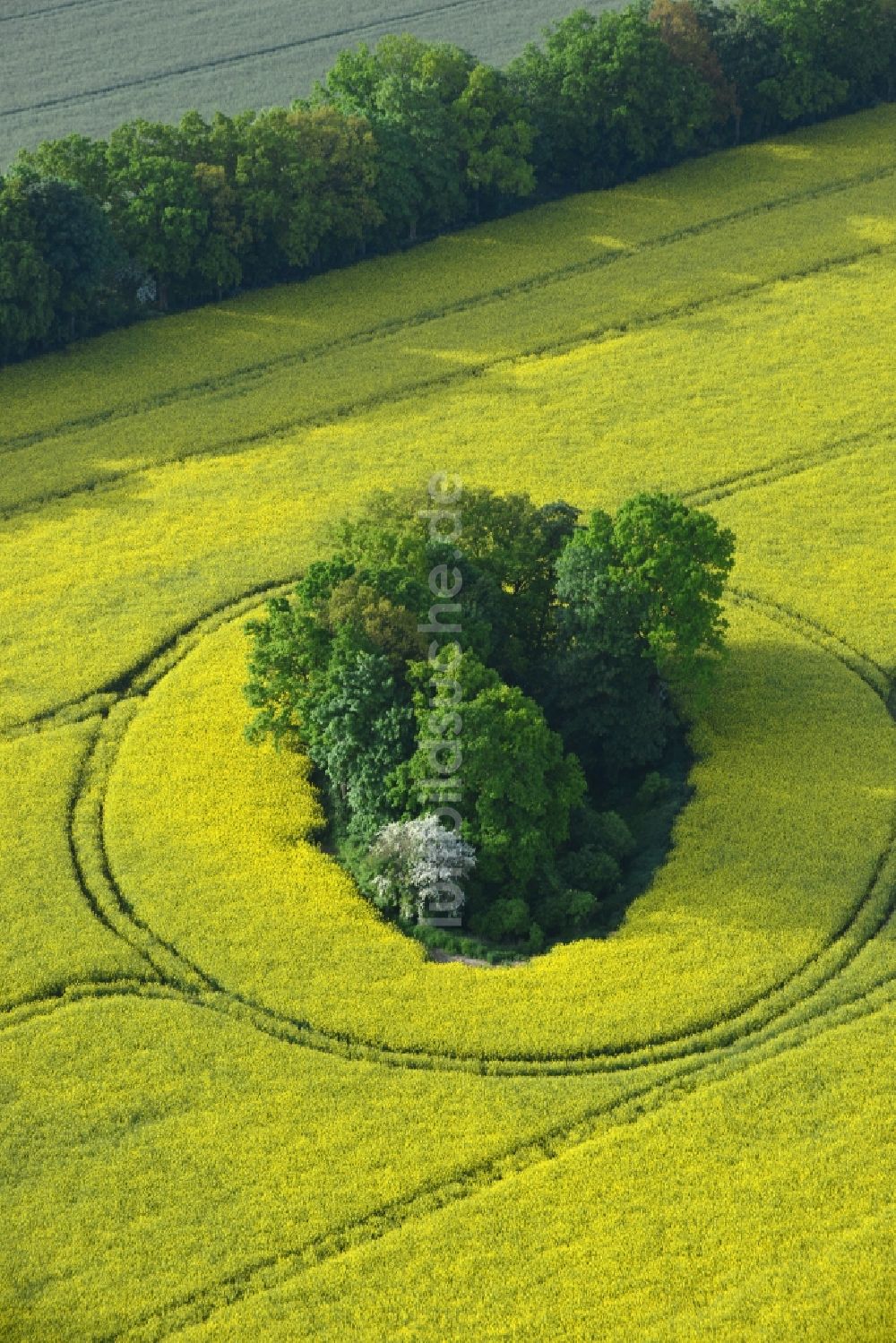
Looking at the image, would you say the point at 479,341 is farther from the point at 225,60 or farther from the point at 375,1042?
the point at 375,1042

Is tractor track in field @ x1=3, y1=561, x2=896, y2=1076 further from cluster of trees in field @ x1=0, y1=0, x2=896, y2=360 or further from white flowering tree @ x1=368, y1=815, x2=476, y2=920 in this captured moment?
cluster of trees in field @ x1=0, y1=0, x2=896, y2=360

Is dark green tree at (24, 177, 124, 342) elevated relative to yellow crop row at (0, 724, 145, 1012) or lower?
elevated

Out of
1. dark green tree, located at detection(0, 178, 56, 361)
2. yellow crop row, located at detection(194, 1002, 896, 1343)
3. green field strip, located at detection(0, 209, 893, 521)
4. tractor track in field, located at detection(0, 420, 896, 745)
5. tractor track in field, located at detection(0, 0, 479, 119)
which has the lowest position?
yellow crop row, located at detection(194, 1002, 896, 1343)

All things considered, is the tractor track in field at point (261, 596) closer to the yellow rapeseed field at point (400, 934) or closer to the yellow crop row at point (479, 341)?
the yellow rapeseed field at point (400, 934)

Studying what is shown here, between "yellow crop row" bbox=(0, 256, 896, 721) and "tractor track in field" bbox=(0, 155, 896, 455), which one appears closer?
"yellow crop row" bbox=(0, 256, 896, 721)

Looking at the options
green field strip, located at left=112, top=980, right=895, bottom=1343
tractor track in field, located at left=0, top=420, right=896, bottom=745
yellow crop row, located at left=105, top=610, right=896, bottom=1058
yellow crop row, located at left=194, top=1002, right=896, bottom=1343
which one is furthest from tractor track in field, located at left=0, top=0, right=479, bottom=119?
yellow crop row, located at left=194, top=1002, right=896, bottom=1343

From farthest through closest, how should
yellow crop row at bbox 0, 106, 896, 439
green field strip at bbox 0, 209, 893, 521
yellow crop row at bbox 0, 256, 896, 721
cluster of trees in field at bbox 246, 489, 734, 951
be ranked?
yellow crop row at bbox 0, 106, 896, 439, green field strip at bbox 0, 209, 893, 521, yellow crop row at bbox 0, 256, 896, 721, cluster of trees in field at bbox 246, 489, 734, 951

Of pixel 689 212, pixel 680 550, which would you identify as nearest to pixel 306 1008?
pixel 680 550

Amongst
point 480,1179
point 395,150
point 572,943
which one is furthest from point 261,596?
point 395,150
